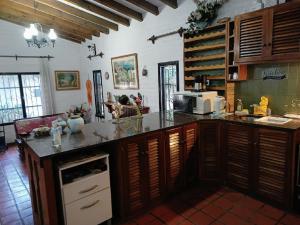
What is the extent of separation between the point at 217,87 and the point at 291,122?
1123 mm

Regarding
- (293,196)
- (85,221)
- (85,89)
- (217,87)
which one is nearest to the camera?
(85,221)

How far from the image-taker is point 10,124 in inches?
243

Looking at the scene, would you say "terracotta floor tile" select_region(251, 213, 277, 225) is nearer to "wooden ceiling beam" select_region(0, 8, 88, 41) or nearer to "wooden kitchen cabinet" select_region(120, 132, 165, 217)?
"wooden kitchen cabinet" select_region(120, 132, 165, 217)

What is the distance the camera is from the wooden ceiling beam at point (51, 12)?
445 cm

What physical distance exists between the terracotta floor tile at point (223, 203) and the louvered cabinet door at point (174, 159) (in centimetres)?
47

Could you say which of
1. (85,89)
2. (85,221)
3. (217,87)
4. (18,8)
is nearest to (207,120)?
(217,87)

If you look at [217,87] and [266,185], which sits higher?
[217,87]

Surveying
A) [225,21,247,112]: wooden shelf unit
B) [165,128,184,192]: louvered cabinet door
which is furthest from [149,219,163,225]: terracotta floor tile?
[225,21,247,112]: wooden shelf unit

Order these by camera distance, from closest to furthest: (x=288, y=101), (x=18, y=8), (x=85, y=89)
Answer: (x=288, y=101), (x=18, y=8), (x=85, y=89)

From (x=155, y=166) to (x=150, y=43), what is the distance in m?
2.96

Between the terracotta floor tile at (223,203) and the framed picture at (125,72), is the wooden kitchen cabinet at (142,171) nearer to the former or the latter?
the terracotta floor tile at (223,203)

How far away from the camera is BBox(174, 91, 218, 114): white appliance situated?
3.05 metres

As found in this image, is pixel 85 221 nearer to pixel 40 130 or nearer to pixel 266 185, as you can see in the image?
pixel 40 130

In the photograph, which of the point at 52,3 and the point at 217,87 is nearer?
the point at 217,87
